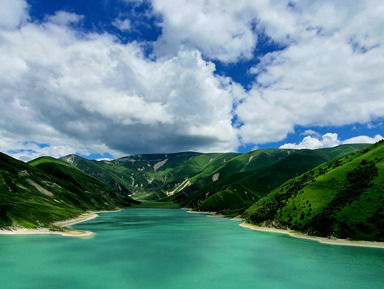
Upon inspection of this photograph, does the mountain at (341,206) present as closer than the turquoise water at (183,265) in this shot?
No

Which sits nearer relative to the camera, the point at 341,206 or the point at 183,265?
the point at 183,265

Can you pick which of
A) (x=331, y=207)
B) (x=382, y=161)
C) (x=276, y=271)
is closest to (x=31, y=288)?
(x=276, y=271)

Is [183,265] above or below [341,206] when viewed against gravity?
below

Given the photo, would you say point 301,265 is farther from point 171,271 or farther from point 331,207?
point 331,207

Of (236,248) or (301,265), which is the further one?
(236,248)

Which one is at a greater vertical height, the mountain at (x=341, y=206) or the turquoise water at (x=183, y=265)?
the mountain at (x=341, y=206)
